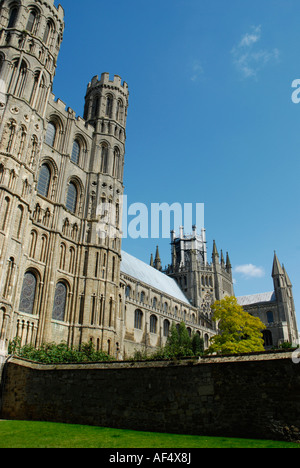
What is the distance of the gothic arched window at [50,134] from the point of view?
3269 centimetres

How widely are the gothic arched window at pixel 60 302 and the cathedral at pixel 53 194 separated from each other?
0.26 ft

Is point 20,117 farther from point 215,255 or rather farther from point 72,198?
point 215,255

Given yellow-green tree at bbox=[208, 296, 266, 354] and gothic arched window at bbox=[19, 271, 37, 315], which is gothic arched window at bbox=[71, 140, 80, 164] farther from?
yellow-green tree at bbox=[208, 296, 266, 354]

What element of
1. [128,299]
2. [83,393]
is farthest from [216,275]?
[83,393]

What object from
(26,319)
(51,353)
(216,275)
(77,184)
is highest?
(216,275)

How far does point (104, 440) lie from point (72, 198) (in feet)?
79.8

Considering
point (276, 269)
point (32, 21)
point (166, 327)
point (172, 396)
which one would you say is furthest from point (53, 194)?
point (276, 269)

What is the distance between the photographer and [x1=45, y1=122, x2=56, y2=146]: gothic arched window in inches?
1287

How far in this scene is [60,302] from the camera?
95.7 ft

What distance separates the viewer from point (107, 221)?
33.8m

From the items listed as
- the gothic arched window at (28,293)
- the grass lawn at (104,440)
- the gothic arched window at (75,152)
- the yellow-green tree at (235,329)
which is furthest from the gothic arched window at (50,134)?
the grass lawn at (104,440)
